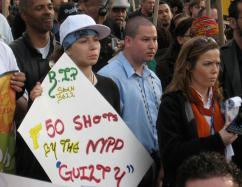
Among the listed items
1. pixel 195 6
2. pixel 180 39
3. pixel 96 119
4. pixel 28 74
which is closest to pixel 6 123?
pixel 96 119

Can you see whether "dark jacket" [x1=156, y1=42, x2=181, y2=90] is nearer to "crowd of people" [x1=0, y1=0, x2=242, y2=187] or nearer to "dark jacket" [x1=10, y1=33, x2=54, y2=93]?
"crowd of people" [x1=0, y1=0, x2=242, y2=187]

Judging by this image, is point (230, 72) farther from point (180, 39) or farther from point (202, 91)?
point (180, 39)

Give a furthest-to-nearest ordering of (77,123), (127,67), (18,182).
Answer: (127,67) → (77,123) → (18,182)

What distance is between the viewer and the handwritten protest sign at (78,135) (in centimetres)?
334

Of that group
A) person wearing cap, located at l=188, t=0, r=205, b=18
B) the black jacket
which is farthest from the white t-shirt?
person wearing cap, located at l=188, t=0, r=205, b=18

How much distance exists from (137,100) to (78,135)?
686 mm

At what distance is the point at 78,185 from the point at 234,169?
1393 mm

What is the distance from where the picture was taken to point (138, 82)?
13.6ft

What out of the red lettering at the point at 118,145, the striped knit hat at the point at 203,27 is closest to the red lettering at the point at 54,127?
the red lettering at the point at 118,145

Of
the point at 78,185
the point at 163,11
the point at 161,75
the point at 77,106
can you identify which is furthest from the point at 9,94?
the point at 163,11

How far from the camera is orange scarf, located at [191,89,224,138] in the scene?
3.62 m

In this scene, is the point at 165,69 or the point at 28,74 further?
the point at 165,69

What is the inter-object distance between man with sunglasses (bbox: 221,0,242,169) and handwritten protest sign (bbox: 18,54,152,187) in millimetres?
863

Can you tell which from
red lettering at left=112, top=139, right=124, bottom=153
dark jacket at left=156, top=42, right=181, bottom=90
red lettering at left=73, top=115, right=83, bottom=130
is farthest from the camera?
dark jacket at left=156, top=42, right=181, bottom=90
